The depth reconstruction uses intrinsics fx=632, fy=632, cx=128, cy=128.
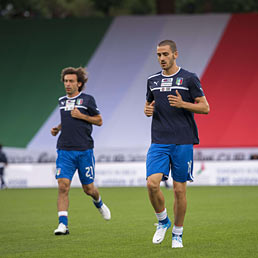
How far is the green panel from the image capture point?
30.8 metres

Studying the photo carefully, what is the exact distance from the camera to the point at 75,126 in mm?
9961

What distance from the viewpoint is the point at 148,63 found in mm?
31172

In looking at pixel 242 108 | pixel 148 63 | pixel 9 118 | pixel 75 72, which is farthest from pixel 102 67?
pixel 75 72

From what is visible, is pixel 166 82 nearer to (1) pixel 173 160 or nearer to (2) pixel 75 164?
(1) pixel 173 160

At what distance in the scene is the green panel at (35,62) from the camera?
30828 mm

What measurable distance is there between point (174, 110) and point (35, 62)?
83.4ft

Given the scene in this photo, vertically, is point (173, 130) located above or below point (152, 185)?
above

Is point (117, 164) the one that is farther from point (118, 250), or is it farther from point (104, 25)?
Answer: point (118, 250)

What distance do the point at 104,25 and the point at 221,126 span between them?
835 cm

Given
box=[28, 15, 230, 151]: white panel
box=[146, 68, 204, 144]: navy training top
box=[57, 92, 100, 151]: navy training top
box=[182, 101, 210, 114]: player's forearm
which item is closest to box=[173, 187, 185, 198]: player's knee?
box=[146, 68, 204, 144]: navy training top

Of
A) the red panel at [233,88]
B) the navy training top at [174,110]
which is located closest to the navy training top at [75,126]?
the navy training top at [174,110]

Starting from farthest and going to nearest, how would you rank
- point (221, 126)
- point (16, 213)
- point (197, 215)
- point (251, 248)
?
point (221, 126) < point (16, 213) < point (197, 215) < point (251, 248)

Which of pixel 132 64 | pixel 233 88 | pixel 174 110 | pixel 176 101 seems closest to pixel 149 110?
pixel 174 110

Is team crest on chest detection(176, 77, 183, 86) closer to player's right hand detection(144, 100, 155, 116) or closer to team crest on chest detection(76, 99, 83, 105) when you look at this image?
player's right hand detection(144, 100, 155, 116)
